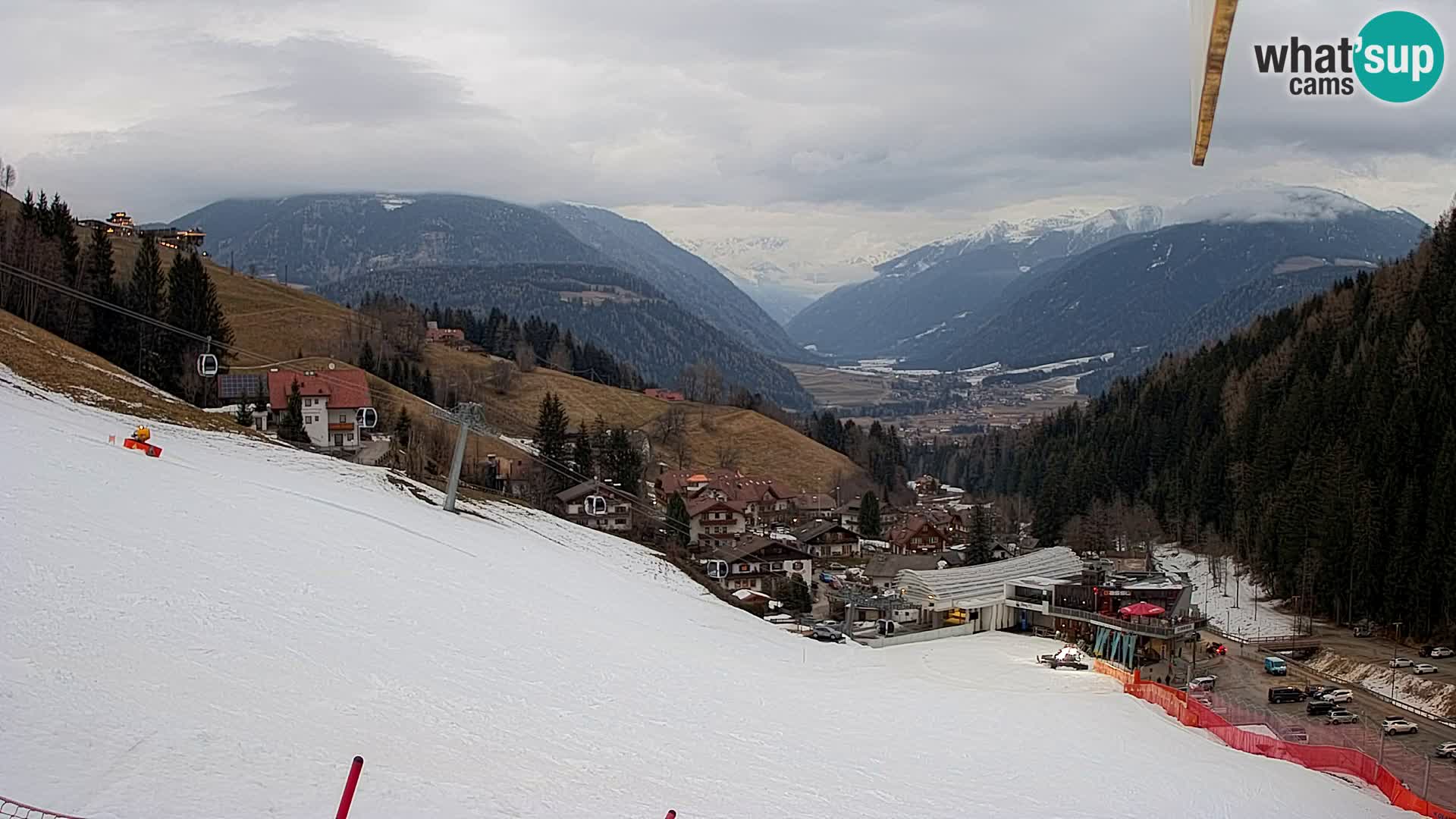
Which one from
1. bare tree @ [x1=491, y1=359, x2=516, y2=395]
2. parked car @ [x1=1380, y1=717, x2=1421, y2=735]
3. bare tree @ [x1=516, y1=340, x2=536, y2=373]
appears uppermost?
bare tree @ [x1=516, y1=340, x2=536, y2=373]

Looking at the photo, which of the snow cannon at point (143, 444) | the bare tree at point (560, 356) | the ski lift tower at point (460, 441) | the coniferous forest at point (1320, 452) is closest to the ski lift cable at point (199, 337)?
the ski lift tower at point (460, 441)

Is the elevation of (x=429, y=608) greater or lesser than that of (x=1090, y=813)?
greater

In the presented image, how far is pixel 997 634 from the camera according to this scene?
1650 inches

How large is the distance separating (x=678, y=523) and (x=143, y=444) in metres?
34.5

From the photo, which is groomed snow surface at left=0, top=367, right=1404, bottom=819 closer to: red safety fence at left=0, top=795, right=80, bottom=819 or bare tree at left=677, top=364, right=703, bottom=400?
red safety fence at left=0, top=795, right=80, bottom=819

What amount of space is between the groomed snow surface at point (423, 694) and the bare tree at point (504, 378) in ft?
245

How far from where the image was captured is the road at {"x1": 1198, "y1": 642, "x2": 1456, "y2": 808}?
23875 mm

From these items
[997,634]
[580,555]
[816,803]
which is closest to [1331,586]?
[997,634]

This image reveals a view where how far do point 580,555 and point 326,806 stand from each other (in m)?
21.6

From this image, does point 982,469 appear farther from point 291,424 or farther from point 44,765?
point 44,765

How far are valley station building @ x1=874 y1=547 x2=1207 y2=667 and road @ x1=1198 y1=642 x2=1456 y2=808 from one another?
236cm

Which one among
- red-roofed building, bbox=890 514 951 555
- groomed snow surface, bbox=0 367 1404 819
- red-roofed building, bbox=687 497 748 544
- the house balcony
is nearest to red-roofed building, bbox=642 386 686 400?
red-roofed building, bbox=687 497 748 544

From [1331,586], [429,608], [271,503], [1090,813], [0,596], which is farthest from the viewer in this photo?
[1331,586]

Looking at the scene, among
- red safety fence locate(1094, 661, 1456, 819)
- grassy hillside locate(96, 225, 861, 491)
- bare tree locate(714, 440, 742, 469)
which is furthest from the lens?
bare tree locate(714, 440, 742, 469)
